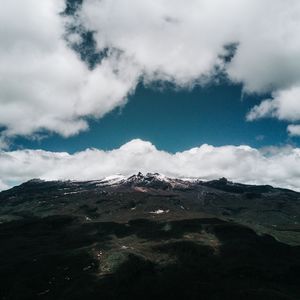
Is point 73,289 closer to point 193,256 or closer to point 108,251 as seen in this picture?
point 108,251

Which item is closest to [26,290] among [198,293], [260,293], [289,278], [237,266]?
[198,293]

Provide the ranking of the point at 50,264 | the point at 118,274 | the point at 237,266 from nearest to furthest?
the point at 118,274 → the point at 50,264 → the point at 237,266

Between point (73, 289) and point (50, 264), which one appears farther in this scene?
point (50, 264)

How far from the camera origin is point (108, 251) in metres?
194

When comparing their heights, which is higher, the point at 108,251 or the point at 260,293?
the point at 108,251

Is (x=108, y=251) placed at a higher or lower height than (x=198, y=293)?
higher

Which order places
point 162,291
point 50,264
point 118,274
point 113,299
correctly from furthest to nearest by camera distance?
point 50,264 → point 118,274 → point 162,291 → point 113,299

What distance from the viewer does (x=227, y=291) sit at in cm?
14025

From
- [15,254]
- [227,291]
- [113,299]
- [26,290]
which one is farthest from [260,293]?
[15,254]

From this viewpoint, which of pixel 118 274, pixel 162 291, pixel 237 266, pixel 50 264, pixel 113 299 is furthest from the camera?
pixel 237 266

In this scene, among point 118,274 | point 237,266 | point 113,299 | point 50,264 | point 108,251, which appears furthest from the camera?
point 108,251

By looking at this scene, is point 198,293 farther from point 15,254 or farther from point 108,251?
point 15,254

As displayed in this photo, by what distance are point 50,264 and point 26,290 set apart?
33.3m

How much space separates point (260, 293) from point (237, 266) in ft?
142
